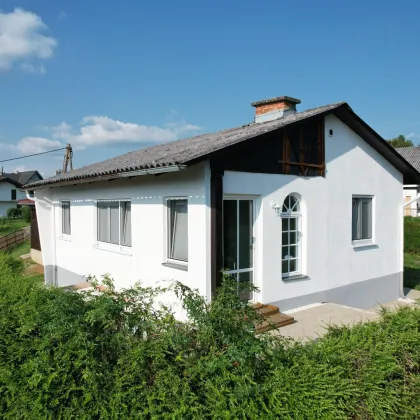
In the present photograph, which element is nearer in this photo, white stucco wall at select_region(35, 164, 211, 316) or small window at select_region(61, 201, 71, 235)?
white stucco wall at select_region(35, 164, 211, 316)

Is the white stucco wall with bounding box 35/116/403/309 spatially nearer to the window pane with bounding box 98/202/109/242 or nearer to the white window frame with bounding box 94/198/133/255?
the white window frame with bounding box 94/198/133/255

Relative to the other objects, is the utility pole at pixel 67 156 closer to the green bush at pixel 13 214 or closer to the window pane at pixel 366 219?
the window pane at pixel 366 219

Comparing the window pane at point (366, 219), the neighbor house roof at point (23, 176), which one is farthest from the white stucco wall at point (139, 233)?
the neighbor house roof at point (23, 176)

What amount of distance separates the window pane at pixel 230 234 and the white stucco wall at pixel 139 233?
75 centimetres

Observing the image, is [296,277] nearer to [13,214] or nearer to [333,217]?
[333,217]

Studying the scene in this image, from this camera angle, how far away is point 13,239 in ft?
91.7

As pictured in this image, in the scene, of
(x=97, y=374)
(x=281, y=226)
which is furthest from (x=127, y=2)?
(x=97, y=374)

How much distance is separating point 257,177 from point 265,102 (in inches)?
164

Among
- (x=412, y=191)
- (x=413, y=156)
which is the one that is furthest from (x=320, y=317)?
(x=413, y=156)

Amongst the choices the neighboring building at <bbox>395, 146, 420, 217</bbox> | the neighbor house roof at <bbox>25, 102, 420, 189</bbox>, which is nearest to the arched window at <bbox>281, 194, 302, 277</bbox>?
the neighbor house roof at <bbox>25, 102, 420, 189</bbox>

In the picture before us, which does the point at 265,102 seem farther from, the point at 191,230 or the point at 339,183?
the point at 191,230

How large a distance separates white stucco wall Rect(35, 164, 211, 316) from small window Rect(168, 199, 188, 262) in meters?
0.18

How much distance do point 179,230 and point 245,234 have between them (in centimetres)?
148

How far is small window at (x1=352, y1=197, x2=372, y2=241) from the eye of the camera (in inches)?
452
